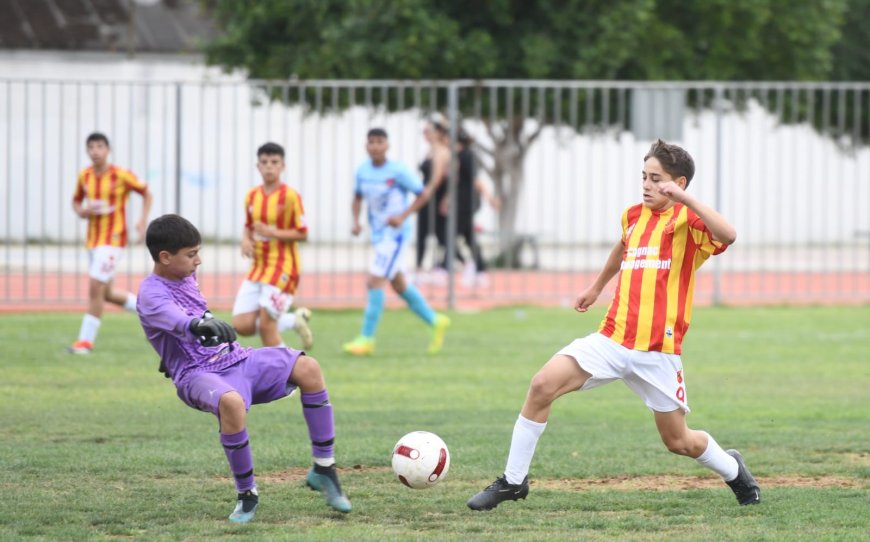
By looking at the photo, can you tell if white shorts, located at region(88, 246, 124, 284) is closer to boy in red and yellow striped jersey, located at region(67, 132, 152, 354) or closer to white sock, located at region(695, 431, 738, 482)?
boy in red and yellow striped jersey, located at region(67, 132, 152, 354)

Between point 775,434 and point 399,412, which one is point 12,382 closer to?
point 399,412

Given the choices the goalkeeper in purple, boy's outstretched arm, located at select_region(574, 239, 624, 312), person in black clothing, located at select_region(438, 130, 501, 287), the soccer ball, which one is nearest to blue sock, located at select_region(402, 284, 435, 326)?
person in black clothing, located at select_region(438, 130, 501, 287)

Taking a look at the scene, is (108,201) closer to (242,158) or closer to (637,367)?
(637,367)

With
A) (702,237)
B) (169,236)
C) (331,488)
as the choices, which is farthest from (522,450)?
(169,236)

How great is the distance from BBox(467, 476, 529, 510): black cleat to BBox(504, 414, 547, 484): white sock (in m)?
0.03

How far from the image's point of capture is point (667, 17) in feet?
79.2

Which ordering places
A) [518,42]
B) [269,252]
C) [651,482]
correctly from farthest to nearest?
[518,42], [269,252], [651,482]

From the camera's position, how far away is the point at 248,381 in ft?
20.7

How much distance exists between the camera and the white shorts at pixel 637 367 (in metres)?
6.39

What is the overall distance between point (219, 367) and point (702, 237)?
2304 mm

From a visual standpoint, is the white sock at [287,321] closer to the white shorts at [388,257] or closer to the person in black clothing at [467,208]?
the white shorts at [388,257]

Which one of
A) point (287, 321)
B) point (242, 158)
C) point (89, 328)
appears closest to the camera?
point (287, 321)

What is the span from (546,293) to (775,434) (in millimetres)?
10034

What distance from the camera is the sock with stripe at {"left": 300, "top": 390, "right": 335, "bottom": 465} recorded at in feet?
21.2
